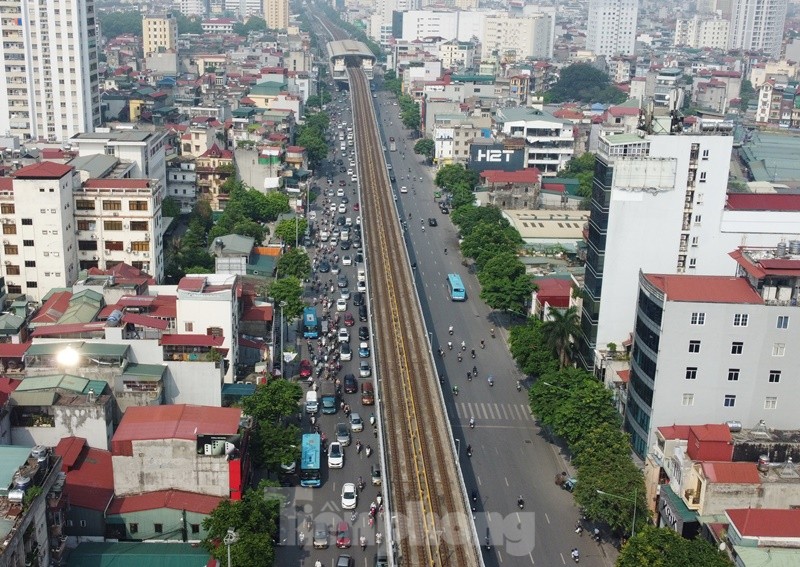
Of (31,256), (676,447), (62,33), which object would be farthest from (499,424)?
(62,33)

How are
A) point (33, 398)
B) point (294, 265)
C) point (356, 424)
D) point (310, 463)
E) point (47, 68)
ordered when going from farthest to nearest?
1. point (47, 68)
2. point (294, 265)
3. point (356, 424)
4. point (310, 463)
5. point (33, 398)

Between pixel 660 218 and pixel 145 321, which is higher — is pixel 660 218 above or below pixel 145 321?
above

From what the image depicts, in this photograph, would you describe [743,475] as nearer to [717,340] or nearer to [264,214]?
[717,340]

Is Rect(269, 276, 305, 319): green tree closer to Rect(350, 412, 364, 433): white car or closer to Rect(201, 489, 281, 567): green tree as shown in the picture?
Rect(350, 412, 364, 433): white car

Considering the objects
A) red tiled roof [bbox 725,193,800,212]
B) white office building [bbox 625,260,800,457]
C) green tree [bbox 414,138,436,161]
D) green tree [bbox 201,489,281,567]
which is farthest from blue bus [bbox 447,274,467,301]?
green tree [bbox 414,138,436,161]

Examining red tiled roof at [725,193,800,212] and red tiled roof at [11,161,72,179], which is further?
red tiled roof at [11,161,72,179]

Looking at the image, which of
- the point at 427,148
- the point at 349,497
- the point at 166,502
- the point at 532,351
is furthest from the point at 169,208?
the point at 166,502

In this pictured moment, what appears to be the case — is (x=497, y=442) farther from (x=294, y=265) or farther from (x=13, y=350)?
(x=294, y=265)
